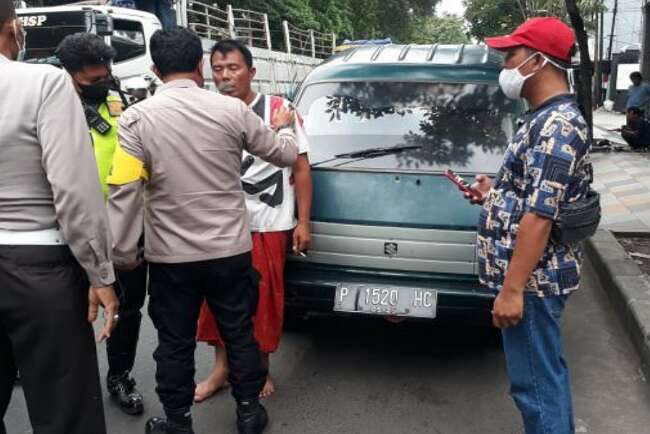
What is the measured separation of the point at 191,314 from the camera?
288 cm

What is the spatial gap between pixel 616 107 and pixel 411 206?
25972 mm

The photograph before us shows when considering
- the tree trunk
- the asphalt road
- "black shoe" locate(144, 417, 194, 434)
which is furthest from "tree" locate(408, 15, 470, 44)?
"black shoe" locate(144, 417, 194, 434)

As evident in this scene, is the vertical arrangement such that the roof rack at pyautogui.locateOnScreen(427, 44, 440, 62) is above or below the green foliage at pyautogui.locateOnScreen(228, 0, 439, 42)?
below

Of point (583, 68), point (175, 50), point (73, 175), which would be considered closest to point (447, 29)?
point (583, 68)

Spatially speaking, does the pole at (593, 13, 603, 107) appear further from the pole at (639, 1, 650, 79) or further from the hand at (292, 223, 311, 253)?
the hand at (292, 223, 311, 253)

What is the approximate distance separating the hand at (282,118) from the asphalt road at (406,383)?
143cm

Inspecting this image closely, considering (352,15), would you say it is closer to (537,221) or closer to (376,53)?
(376,53)

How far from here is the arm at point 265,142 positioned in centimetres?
280

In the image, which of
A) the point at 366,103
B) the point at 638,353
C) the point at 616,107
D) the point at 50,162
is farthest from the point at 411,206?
the point at 616,107

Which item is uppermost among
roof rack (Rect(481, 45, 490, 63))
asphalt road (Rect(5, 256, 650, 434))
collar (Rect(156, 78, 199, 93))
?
roof rack (Rect(481, 45, 490, 63))

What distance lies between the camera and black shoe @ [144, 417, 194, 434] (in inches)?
114

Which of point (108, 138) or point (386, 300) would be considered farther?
point (386, 300)

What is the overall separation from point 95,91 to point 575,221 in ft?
7.07

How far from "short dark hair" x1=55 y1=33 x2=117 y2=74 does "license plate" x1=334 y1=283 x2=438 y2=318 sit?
1.65 metres
